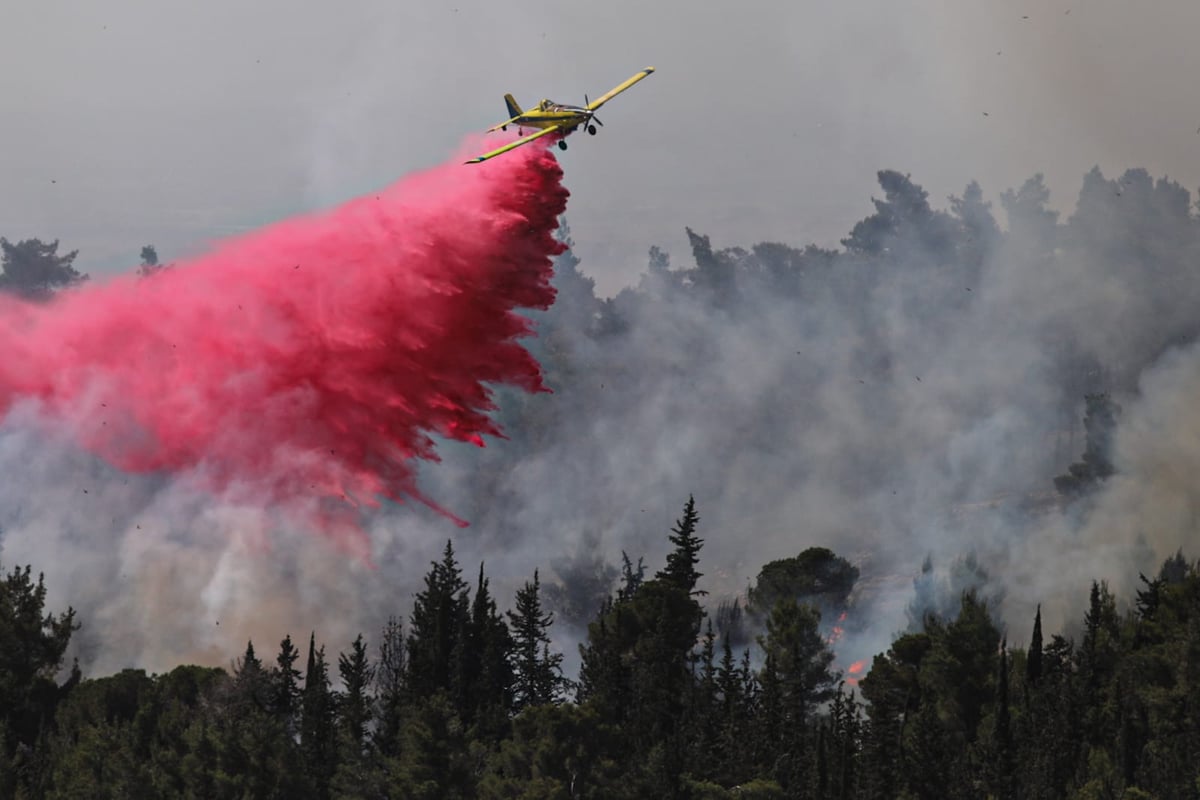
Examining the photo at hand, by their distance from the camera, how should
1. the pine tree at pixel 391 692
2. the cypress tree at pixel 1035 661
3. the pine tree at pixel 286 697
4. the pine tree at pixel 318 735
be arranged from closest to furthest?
the pine tree at pixel 318 735, the pine tree at pixel 391 692, the pine tree at pixel 286 697, the cypress tree at pixel 1035 661

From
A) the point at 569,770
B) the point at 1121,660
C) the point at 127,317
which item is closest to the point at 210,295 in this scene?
Result: the point at 127,317

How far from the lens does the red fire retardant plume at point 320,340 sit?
123 meters

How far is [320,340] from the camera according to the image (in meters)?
135

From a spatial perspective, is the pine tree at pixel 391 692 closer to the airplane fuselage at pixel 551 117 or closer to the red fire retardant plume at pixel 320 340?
the red fire retardant plume at pixel 320 340

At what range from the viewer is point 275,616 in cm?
17025

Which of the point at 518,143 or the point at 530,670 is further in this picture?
the point at 530,670

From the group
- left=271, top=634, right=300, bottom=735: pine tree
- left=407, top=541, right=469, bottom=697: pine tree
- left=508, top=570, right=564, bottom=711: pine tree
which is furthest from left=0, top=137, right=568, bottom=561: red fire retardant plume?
left=271, top=634, right=300, bottom=735: pine tree

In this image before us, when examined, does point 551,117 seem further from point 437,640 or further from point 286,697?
point 286,697

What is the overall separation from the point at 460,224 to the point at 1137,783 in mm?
49921

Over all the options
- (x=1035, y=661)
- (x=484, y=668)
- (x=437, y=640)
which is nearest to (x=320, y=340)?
(x=437, y=640)

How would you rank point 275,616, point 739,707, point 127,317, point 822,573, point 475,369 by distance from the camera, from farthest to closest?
point 822,573
point 275,616
point 127,317
point 475,369
point 739,707

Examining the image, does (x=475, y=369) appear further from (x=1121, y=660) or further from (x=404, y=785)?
(x=1121, y=660)

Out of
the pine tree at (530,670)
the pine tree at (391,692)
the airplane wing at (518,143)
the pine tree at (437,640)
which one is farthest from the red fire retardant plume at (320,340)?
the pine tree at (391,692)

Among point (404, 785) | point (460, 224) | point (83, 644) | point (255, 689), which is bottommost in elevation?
point (404, 785)
